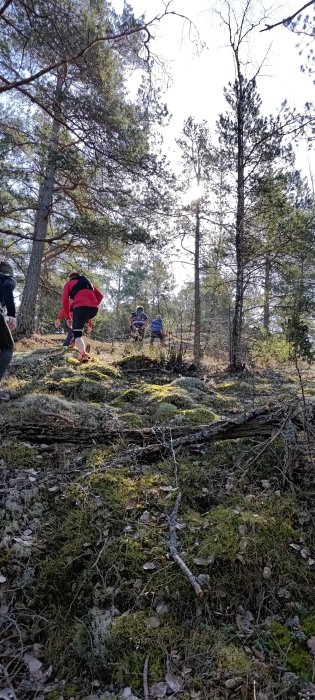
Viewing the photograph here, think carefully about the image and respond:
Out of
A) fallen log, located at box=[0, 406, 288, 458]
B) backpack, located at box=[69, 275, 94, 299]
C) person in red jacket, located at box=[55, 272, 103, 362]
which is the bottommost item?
fallen log, located at box=[0, 406, 288, 458]

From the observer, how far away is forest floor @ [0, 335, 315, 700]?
6.40 ft

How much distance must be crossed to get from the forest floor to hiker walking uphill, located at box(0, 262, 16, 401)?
1014mm

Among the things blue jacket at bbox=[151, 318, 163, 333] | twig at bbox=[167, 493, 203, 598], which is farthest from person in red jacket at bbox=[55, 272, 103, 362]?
blue jacket at bbox=[151, 318, 163, 333]

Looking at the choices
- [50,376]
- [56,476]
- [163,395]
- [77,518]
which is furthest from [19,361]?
[77,518]

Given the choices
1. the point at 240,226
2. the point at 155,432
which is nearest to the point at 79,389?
the point at 155,432

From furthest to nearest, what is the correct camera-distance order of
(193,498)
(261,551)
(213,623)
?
(193,498) < (261,551) < (213,623)

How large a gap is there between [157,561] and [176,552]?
13 centimetres

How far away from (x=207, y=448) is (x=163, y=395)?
1.96 metres

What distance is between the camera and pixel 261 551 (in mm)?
2482

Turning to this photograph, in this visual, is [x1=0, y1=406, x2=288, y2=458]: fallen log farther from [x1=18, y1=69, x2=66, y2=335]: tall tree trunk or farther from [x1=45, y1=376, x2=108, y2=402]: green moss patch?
[x1=18, y1=69, x2=66, y2=335]: tall tree trunk

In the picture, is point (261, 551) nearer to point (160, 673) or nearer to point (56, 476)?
point (160, 673)

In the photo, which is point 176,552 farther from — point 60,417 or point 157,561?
point 60,417

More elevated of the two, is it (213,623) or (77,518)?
(77,518)

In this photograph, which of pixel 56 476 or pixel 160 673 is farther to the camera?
pixel 56 476
